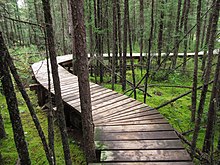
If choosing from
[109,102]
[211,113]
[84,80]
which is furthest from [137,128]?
[84,80]

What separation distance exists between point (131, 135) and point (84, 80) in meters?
1.87

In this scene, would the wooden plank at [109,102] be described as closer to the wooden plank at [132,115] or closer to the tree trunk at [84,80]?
the wooden plank at [132,115]

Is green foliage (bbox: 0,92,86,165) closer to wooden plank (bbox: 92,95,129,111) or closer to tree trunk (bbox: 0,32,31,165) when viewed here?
wooden plank (bbox: 92,95,129,111)

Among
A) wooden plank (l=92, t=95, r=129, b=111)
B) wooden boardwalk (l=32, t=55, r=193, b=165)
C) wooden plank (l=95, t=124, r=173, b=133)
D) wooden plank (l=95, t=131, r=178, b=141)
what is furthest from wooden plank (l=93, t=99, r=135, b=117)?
wooden plank (l=95, t=131, r=178, b=141)

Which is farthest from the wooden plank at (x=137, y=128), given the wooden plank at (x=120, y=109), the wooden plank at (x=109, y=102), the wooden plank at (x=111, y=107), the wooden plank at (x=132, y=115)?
the wooden plank at (x=109, y=102)

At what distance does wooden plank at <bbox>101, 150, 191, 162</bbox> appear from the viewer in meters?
3.17

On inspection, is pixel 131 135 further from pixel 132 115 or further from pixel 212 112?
pixel 212 112

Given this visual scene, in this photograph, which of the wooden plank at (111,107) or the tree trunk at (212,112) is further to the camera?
the wooden plank at (111,107)

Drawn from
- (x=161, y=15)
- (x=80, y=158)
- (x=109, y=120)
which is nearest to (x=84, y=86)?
(x=109, y=120)

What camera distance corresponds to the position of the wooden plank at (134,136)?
12.3 ft

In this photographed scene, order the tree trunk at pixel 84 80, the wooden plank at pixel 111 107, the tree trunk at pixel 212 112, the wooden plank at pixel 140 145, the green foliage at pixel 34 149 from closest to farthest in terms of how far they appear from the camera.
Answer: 1. the tree trunk at pixel 84 80
2. the wooden plank at pixel 140 145
3. the tree trunk at pixel 212 112
4. the green foliage at pixel 34 149
5. the wooden plank at pixel 111 107

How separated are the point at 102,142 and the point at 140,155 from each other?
834mm

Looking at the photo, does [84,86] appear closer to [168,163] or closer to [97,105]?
[168,163]

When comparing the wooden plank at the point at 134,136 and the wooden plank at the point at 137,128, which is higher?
the wooden plank at the point at 137,128
